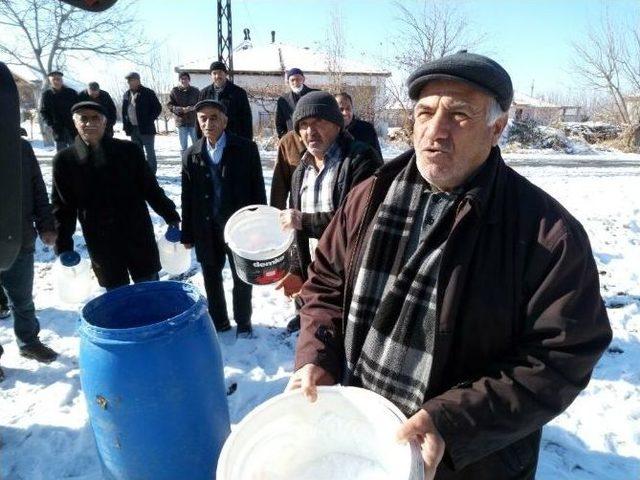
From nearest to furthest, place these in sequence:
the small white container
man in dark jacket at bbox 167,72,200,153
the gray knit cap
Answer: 1. the gray knit cap
2. the small white container
3. man in dark jacket at bbox 167,72,200,153

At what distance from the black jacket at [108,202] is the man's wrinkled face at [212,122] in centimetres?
57

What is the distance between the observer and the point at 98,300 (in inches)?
85.8

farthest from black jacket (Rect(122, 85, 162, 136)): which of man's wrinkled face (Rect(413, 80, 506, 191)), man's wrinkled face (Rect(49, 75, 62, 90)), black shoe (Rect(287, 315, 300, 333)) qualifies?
man's wrinkled face (Rect(413, 80, 506, 191))

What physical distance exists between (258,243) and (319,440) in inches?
82.8

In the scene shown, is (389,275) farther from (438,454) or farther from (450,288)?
(438,454)

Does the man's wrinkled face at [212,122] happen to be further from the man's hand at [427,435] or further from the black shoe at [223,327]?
the man's hand at [427,435]

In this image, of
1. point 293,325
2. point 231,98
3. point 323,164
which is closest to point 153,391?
point 323,164

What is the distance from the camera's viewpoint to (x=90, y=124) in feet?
10.6

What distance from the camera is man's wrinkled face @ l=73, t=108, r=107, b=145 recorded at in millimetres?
3217

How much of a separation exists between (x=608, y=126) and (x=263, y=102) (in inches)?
660

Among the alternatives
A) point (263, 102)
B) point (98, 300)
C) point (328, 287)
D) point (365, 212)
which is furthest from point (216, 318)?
point (263, 102)

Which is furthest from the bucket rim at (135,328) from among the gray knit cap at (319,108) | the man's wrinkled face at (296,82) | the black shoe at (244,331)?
the man's wrinkled face at (296,82)

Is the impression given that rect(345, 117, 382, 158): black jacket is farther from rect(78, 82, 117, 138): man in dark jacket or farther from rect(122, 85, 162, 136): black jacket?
rect(122, 85, 162, 136): black jacket

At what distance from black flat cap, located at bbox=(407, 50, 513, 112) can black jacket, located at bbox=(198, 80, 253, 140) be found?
5618mm
